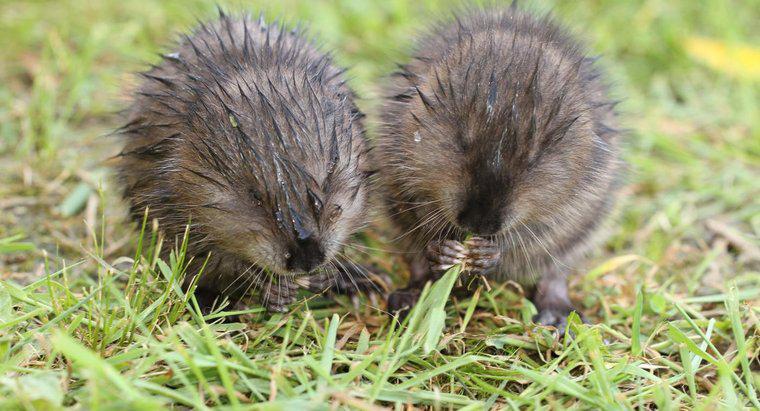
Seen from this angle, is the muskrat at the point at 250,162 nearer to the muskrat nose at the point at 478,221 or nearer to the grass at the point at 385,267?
the grass at the point at 385,267

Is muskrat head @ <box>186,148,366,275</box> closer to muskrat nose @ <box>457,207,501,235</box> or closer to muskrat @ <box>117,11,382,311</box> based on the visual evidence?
muskrat @ <box>117,11,382,311</box>

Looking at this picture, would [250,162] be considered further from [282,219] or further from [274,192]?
[282,219]

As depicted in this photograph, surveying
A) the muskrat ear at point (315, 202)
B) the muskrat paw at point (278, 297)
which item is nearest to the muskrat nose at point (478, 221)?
the muskrat ear at point (315, 202)

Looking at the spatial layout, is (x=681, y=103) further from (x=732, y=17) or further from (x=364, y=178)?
(x=364, y=178)

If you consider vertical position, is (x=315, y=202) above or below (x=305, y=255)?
above

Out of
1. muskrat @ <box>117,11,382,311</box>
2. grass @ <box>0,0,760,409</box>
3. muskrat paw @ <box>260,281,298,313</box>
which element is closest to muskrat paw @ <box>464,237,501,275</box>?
grass @ <box>0,0,760,409</box>

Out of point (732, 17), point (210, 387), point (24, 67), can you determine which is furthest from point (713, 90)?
point (24, 67)

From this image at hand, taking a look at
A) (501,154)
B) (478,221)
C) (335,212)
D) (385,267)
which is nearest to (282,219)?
(335,212)
